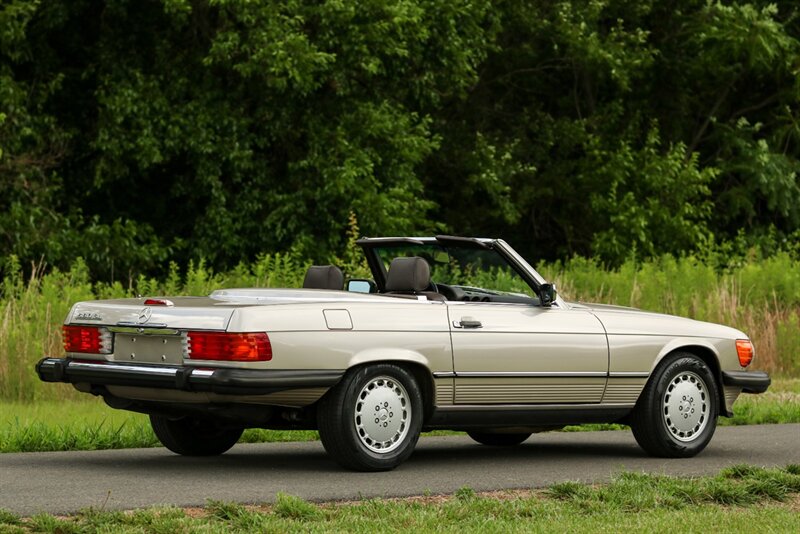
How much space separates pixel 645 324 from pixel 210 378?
350cm

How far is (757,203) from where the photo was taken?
36.7 m

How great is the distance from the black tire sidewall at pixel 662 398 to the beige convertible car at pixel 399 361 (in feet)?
0.04

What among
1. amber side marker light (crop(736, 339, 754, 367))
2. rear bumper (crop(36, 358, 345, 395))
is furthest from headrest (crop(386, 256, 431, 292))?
A: amber side marker light (crop(736, 339, 754, 367))

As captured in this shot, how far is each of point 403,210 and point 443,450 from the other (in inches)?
670

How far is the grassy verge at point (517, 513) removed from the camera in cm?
752

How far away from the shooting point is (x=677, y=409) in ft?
37.3

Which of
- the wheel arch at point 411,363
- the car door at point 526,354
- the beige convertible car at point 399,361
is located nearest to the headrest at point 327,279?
the beige convertible car at point 399,361

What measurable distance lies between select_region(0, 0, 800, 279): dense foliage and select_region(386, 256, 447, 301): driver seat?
1591 cm

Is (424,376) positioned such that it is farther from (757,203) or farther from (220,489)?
(757,203)

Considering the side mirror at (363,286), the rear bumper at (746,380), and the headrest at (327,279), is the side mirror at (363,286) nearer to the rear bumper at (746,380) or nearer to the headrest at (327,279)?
the headrest at (327,279)

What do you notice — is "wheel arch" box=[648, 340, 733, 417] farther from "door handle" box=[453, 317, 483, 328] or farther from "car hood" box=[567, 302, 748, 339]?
"door handle" box=[453, 317, 483, 328]

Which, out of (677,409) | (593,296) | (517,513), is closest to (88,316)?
(517,513)

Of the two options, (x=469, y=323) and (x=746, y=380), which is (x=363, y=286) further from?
(x=746, y=380)

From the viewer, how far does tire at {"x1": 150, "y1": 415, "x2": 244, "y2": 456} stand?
11.0 m
